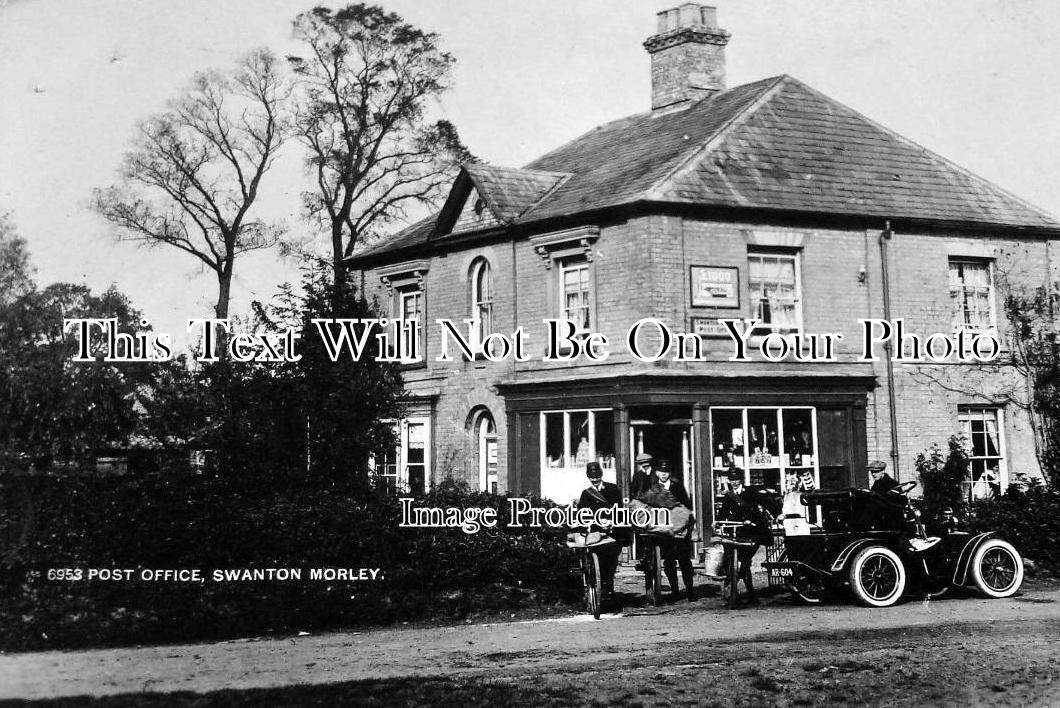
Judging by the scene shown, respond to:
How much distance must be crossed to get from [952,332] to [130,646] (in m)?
13.5

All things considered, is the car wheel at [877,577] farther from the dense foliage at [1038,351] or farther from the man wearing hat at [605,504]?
the dense foliage at [1038,351]

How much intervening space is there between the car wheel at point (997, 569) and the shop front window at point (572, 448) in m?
6.39

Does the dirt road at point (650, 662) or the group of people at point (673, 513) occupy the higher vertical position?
the group of people at point (673, 513)

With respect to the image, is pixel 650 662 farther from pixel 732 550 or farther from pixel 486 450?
pixel 486 450

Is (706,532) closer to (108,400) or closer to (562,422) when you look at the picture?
(562,422)

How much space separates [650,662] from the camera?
351 inches

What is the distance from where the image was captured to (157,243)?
55.3 feet

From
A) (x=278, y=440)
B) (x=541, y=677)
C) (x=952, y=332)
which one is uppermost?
(x=952, y=332)

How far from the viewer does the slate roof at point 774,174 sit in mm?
17625

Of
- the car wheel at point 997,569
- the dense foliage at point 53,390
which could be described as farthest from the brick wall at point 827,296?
the dense foliage at point 53,390

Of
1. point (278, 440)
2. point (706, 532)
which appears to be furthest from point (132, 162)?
point (706, 532)

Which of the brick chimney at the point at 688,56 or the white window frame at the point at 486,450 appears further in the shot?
the brick chimney at the point at 688,56

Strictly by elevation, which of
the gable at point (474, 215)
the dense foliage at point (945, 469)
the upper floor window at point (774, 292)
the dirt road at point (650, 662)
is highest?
the gable at point (474, 215)

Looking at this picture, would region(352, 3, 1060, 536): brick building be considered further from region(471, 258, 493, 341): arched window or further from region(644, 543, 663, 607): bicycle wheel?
region(644, 543, 663, 607): bicycle wheel
